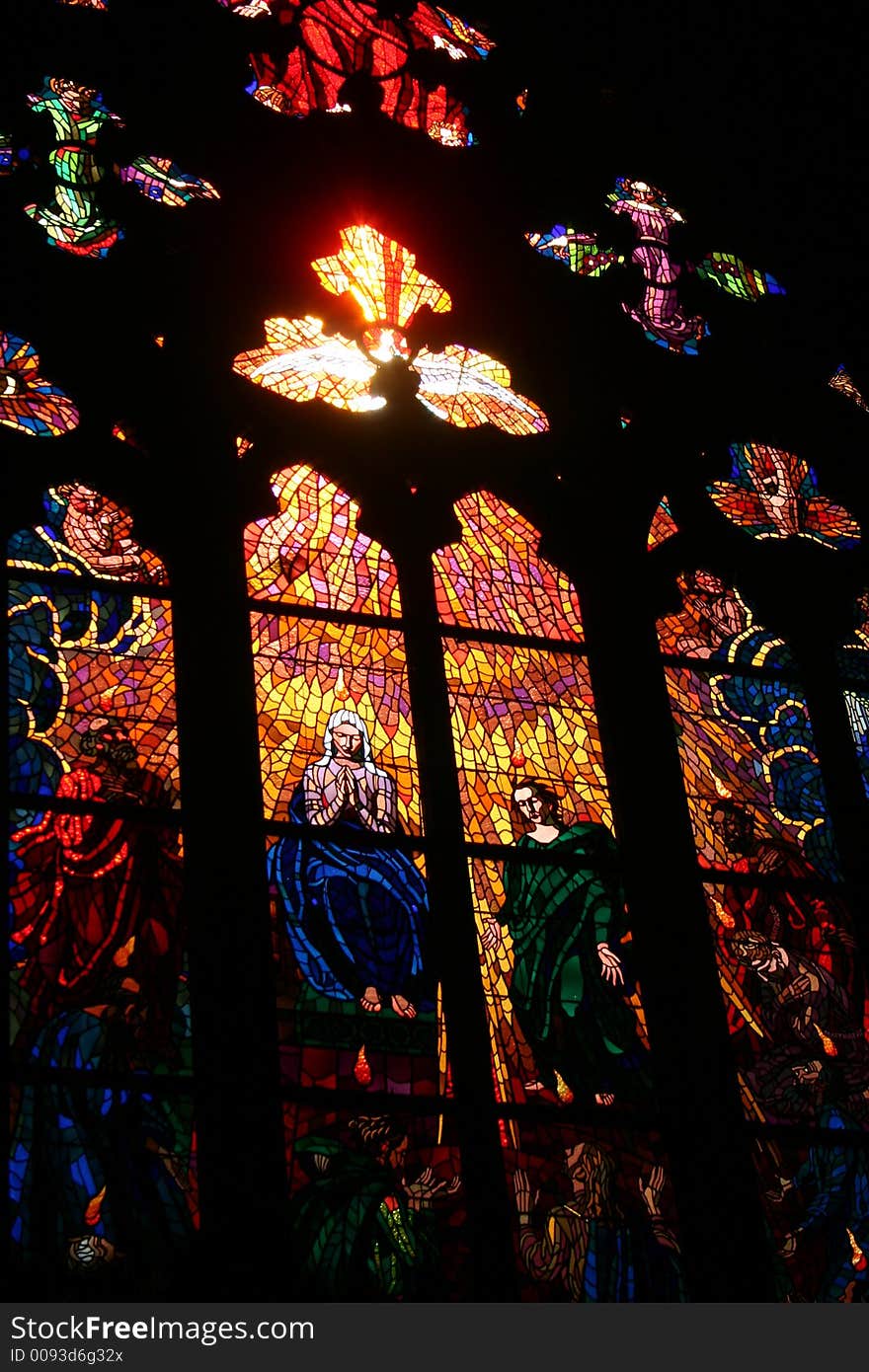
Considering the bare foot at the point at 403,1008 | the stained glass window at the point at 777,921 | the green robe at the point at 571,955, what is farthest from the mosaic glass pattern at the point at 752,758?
the bare foot at the point at 403,1008

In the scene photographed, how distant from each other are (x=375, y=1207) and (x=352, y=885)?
1.13 meters

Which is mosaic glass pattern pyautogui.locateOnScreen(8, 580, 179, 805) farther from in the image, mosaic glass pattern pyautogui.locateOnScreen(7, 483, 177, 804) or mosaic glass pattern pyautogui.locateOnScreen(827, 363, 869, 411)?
mosaic glass pattern pyautogui.locateOnScreen(827, 363, 869, 411)

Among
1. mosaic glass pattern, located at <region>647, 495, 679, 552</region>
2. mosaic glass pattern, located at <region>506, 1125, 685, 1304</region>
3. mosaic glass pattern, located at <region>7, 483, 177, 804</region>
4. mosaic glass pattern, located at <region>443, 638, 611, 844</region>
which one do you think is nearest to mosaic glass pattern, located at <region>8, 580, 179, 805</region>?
mosaic glass pattern, located at <region>7, 483, 177, 804</region>

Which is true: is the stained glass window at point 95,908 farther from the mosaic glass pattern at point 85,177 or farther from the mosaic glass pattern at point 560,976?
the mosaic glass pattern at point 85,177

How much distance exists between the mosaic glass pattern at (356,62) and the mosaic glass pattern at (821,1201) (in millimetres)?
4732

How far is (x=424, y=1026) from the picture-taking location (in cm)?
728

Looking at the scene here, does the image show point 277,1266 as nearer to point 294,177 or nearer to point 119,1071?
point 119,1071

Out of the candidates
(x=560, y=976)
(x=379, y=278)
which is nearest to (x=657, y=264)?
(x=379, y=278)

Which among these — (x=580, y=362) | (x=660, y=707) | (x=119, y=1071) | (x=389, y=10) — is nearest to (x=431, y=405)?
(x=580, y=362)

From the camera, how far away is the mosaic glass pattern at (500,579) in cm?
849

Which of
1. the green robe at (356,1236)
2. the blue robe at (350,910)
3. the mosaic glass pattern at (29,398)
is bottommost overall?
the green robe at (356,1236)

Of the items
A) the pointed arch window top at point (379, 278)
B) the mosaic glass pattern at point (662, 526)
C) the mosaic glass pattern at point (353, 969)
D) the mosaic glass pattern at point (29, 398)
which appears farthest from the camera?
the pointed arch window top at point (379, 278)

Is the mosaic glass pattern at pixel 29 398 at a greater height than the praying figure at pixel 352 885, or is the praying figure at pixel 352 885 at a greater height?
the mosaic glass pattern at pixel 29 398

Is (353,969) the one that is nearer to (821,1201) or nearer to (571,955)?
(571,955)
